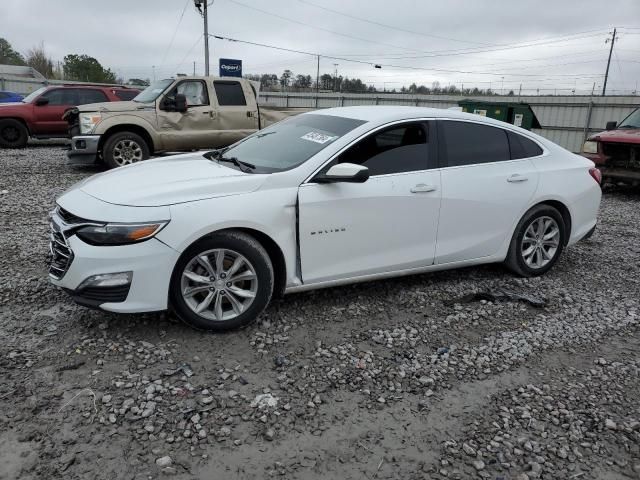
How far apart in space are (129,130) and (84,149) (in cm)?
88

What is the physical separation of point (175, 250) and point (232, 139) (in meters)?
7.58

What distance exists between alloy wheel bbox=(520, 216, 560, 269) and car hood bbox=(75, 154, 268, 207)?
2.74 meters

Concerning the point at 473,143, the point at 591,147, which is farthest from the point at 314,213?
the point at 591,147

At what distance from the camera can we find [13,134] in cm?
1382

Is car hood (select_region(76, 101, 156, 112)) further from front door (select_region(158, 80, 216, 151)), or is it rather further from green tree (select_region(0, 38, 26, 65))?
green tree (select_region(0, 38, 26, 65))

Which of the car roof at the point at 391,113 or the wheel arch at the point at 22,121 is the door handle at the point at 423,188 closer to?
the car roof at the point at 391,113

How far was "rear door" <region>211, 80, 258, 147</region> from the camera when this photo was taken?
1053 cm

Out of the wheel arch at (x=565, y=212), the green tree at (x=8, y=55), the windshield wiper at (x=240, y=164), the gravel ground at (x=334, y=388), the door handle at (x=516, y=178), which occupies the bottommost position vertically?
the gravel ground at (x=334, y=388)

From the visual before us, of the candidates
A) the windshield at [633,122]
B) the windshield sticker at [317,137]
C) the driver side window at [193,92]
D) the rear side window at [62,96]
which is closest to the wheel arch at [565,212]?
the windshield sticker at [317,137]

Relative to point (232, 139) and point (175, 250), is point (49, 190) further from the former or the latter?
point (175, 250)

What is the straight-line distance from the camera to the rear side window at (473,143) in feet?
15.0

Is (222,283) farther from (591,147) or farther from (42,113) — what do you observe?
(42,113)

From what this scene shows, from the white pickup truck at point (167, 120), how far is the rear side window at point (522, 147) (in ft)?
21.5

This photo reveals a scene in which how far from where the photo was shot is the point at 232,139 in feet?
35.0
